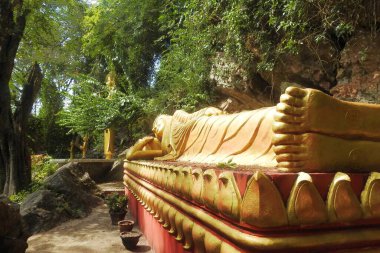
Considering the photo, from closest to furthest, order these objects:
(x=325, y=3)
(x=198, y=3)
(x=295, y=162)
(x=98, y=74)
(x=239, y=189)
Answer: (x=239, y=189)
(x=295, y=162)
(x=325, y=3)
(x=198, y=3)
(x=98, y=74)

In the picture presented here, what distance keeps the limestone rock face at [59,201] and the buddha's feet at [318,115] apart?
13.0ft

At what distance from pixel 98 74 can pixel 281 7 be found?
10629 millimetres

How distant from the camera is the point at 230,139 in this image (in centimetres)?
229

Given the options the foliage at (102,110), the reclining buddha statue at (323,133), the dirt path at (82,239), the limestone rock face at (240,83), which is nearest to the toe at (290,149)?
the reclining buddha statue at (323,133)

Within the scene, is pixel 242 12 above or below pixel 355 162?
above

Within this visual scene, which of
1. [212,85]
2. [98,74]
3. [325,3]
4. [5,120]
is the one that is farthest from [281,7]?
[98,74]

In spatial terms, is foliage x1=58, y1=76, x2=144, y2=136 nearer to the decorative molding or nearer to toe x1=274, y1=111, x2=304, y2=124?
the decorative molding

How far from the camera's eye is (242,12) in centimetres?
496

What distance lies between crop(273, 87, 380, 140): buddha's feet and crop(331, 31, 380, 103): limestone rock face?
3.01 metres

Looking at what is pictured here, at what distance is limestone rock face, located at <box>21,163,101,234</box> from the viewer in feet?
14.5

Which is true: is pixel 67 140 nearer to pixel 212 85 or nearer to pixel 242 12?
pixel 212 85

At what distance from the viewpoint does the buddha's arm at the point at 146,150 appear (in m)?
4.35

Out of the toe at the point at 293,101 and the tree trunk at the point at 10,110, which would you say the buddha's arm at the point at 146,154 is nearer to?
the toe at the point at 293,101

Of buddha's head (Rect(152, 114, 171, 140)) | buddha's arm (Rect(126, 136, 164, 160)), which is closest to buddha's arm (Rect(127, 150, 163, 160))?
buddha's arm (Rect(126, 136, 164, 160))
